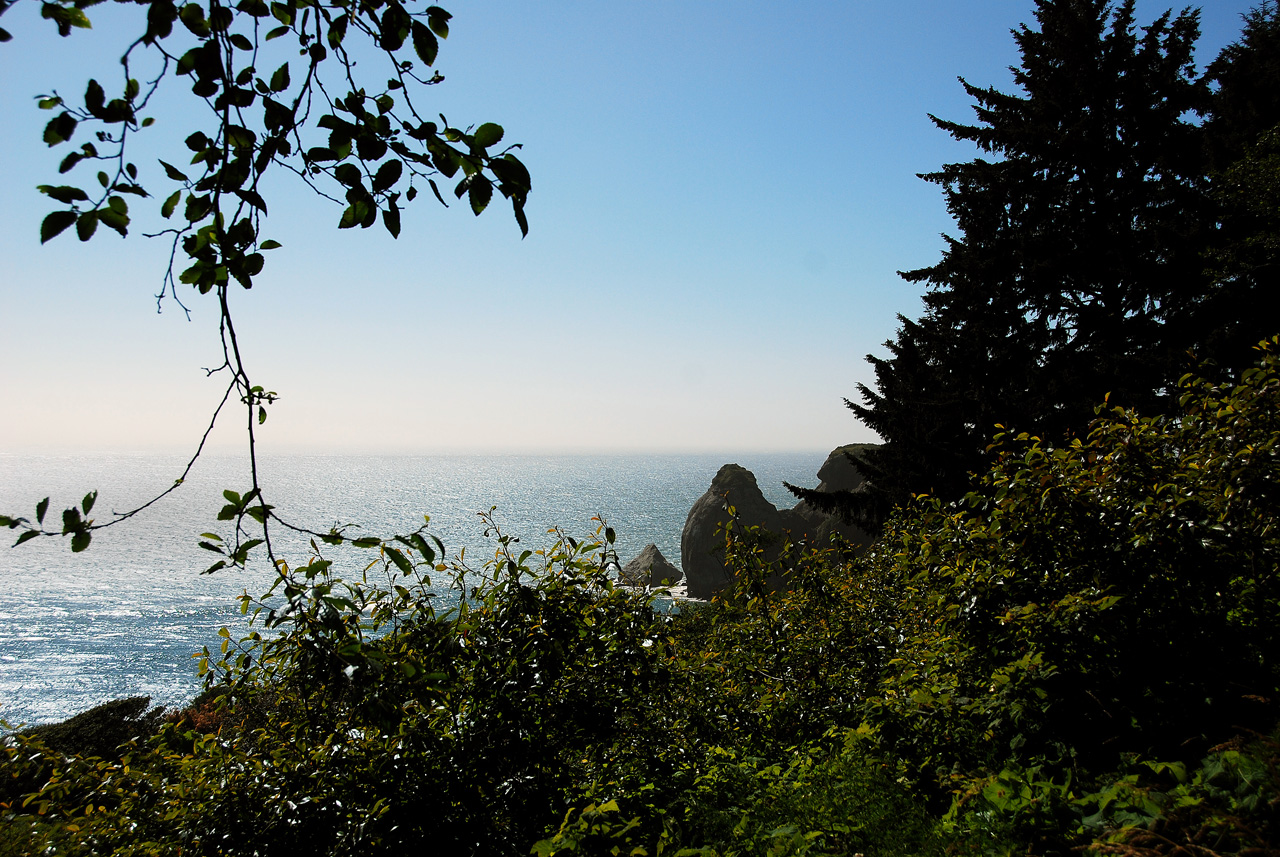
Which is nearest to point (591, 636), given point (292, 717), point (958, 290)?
point (292, 717)

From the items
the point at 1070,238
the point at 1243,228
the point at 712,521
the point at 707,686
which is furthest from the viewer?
the point at 712,521

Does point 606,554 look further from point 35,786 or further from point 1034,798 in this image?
point 35,786

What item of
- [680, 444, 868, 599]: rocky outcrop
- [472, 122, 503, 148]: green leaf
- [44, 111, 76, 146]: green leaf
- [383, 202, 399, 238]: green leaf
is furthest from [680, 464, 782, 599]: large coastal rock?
[44, 111, 76, 146]: green leaf

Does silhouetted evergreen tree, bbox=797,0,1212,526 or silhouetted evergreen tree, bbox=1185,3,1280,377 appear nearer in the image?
silhouetted evergreen tree, bbox=1185,3,1280,377

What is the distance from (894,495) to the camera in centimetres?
1878

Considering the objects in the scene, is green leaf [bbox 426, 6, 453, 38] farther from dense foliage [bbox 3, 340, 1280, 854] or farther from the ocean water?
dense foliage [bbox 3, 340, 1280, 854]

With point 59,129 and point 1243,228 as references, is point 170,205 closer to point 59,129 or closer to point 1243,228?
point 59,129

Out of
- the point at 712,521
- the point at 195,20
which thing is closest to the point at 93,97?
the point at 195,20

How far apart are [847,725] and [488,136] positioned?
4.80 m

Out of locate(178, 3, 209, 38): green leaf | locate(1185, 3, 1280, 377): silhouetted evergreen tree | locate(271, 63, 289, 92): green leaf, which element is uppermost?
locate(1185, 3, 1280, 377): silhouetted evergreen tree

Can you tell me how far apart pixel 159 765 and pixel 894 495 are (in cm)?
1861

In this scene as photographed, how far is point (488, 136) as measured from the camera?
153cm

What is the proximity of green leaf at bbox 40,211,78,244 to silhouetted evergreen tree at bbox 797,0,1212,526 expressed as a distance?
52.7 feet

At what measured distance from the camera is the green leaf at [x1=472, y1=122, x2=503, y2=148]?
1525mm
